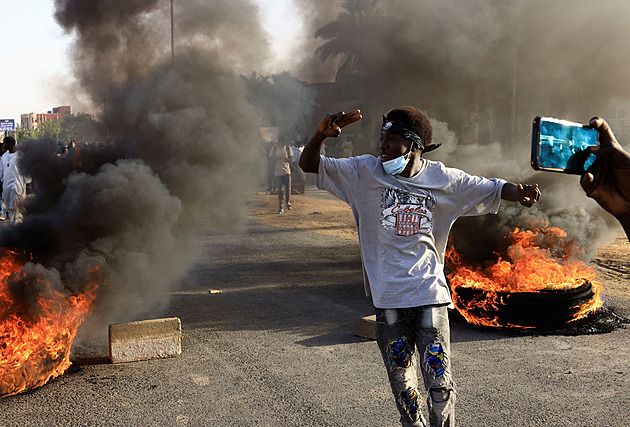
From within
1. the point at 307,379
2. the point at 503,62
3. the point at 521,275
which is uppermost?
the point at 503,62

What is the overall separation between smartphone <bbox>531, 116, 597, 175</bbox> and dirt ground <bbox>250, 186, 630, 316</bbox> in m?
4.93

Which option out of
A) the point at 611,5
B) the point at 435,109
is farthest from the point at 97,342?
the point at 611,5

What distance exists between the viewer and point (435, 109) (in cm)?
1616

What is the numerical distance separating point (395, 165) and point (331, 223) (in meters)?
10.9

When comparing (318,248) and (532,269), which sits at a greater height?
(532,269)

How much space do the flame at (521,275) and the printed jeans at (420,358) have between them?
2.93 metres

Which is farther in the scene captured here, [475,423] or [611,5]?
[611,5]

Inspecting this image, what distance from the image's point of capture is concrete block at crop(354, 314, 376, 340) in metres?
5.34

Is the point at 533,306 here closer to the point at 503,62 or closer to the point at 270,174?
the point at 503,62

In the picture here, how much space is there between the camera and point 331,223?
1370 cm

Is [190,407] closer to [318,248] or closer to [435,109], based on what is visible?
[318,248]

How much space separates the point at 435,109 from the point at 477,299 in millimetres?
11380

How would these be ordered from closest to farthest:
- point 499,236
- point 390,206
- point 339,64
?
point 390,206 → point 499,236 → point 339,64

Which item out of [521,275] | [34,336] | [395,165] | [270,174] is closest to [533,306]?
[521,275]
